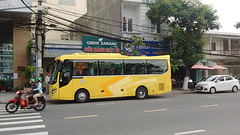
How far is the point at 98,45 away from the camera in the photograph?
2111cm

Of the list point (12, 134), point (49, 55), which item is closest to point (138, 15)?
point (49, 55)

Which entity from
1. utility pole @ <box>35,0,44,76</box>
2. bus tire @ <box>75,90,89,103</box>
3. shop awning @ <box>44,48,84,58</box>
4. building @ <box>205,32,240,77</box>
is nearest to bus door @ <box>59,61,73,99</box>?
bus tire @ <box>75,90,89,103</box>

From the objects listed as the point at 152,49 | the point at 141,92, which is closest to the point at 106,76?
the point at 141,92

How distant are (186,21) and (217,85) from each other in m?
6.35

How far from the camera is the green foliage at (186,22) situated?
1883 centimetres

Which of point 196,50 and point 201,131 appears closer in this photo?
point 201,131

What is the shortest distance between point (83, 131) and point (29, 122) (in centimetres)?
249

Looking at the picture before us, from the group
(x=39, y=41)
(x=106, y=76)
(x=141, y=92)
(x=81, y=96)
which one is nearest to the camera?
(x=81, y=96)

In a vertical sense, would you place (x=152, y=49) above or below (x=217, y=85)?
above

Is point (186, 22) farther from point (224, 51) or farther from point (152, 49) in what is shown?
point (224, 51)

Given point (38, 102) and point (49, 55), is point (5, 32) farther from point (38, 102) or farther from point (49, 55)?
point (38, 102)

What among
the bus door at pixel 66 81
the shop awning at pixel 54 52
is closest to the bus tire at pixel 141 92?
the bus door at pixel 66 81

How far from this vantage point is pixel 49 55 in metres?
18.7

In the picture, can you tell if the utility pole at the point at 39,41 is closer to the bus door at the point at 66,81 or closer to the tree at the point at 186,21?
the bus door at the point at 66,81
